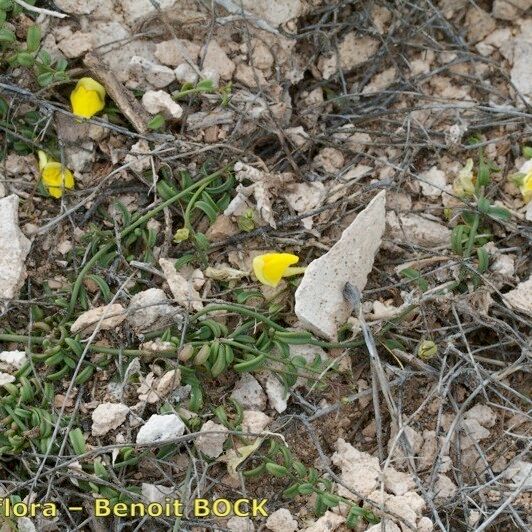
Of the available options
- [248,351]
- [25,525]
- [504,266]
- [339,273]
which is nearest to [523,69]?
[504,266]

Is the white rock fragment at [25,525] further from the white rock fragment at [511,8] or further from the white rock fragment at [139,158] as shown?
the white rock fragment at [511,8]

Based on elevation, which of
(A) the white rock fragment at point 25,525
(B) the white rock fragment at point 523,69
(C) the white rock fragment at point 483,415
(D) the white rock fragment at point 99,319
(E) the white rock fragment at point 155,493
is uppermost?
(B) the white rock fragment at point 523,69

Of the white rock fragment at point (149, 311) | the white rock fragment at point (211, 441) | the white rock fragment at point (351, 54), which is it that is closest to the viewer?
the white rock fragment at point (211, 441)

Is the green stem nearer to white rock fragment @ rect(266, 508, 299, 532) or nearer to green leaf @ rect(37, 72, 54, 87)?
green leaf @ rect(37, 72, 54, 87)

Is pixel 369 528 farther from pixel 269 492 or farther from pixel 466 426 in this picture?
pixel 466 426

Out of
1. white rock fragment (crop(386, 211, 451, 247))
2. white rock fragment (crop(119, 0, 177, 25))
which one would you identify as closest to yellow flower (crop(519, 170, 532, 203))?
white rock fragment (crop(386, 211, 451, 247))

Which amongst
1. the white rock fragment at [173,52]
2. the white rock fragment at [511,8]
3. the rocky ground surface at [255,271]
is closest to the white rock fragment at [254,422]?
the rocky ground surface at [255,271]

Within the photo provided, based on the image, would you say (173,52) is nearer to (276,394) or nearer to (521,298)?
(276,394)
